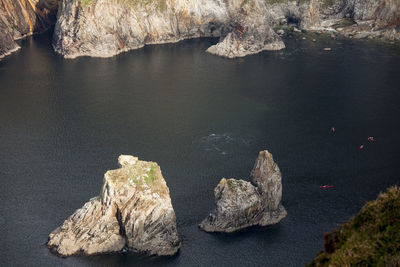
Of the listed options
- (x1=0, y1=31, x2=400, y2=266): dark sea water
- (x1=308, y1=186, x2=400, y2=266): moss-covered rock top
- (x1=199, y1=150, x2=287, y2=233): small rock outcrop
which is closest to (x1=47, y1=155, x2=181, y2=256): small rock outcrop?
(x1=0, y1=31, x2=400, y2=266): dark sea water

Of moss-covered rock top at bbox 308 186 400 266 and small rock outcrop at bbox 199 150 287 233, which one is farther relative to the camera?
small rock outcrop at bbox 199 150 287 233

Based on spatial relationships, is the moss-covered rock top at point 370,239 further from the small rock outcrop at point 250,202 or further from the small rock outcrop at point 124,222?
the small rock outcrop at point 250,202

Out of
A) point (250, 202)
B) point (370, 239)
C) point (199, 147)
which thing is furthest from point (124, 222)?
point (370, 239)

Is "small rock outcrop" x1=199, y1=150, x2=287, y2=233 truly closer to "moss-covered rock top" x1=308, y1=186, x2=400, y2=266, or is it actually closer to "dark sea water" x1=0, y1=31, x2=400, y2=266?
"dark sea water" x1=0, y1=31, x2=400, y2=266

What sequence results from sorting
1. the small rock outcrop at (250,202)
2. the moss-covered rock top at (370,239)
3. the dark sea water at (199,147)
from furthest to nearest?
the small rock outcrop at (250,202), the dark sea water at (199,147), the moss-covered rock top at (370,239)

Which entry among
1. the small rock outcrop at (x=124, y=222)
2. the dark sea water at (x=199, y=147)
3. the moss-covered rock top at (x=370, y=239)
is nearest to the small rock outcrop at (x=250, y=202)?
the dark sea water at (x=199, y=147)

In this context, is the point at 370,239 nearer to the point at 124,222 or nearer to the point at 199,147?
the point at 124,222
